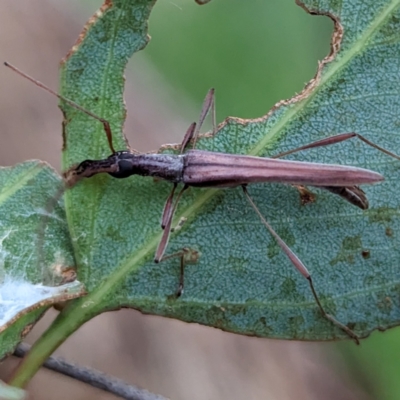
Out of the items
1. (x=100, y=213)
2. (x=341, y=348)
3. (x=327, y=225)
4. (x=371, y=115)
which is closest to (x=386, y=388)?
(x=341, y=348)

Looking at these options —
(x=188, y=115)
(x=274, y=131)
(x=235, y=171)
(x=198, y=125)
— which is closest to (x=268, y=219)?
(x=235, y=171)

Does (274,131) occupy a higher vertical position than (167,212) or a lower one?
higher

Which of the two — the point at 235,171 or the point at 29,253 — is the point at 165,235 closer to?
the point at 235,171

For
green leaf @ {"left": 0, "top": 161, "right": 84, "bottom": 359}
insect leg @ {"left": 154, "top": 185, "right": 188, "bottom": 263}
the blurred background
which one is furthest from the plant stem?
the blurred background

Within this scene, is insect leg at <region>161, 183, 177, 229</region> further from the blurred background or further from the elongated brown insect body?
the blurred background

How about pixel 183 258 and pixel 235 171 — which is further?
pixel 235 171

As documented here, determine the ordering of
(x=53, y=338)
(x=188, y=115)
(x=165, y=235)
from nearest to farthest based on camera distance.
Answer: (x=53, y=338) < (x=165, y=235) < (x=188, y=115)
